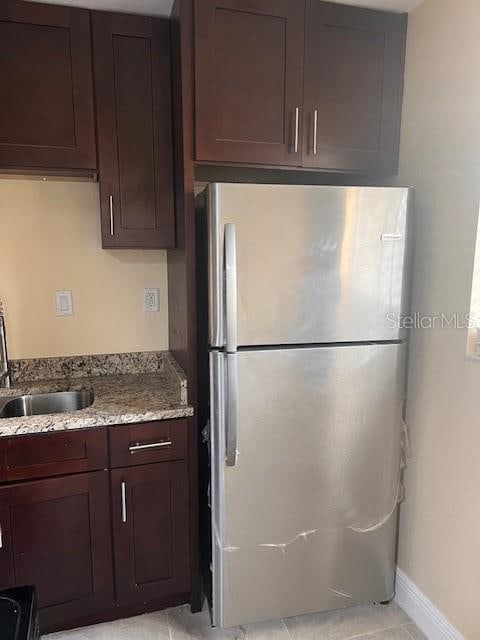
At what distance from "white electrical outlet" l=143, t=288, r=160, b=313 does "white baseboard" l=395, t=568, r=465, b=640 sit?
5.34ft

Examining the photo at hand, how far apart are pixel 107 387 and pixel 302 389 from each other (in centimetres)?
89

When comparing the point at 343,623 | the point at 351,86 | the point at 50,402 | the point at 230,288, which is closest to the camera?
the point at 230,288

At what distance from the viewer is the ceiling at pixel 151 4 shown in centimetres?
168

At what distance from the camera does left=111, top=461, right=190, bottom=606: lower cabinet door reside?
68.6 inches

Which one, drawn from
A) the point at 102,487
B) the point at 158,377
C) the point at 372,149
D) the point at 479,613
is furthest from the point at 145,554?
the point at 372,149

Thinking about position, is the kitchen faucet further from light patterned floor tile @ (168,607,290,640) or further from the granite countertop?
light patterned floor tile @ (168,607,290,640)

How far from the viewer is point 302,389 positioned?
168 centimetres

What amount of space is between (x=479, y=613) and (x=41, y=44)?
2.55 meters

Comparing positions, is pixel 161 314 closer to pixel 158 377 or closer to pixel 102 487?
pixel 158 377

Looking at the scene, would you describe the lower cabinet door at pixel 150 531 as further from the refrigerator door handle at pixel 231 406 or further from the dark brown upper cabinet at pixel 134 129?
the dark brown upper cabinet at pixel 134 129

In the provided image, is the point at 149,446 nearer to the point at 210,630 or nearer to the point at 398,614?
the point at 210,630

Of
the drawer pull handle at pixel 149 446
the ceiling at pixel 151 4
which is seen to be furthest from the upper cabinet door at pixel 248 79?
the drawer pull handle at pixel 149 446

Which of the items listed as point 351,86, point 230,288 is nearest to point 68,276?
point 230,288

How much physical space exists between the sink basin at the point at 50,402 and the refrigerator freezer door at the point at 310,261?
0.79m
